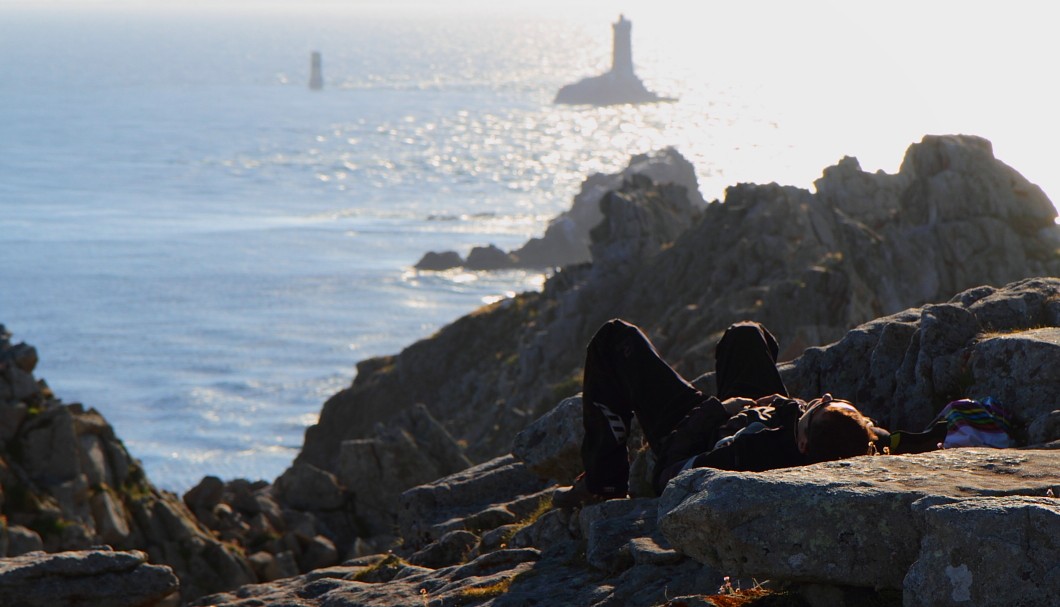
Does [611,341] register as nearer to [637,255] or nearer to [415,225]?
[637,255]

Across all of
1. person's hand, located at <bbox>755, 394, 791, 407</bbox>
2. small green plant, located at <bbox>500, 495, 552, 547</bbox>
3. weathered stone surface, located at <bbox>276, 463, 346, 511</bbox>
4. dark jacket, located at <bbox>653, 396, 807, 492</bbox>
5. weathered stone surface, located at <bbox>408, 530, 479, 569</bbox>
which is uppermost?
person's hand, located at <bbox>755, 394, 791, 407</bbox>

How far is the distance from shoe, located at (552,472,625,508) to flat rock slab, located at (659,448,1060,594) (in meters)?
3.83

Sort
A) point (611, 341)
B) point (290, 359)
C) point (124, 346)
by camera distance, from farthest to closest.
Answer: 1. point (124, 346)
2. point (290, 359)
3. point (611, 341)

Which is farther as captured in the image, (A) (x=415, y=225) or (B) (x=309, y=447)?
(A) (x=415, y=225)

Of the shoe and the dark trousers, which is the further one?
the shoe

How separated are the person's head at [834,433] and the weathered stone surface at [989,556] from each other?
2.14 metres

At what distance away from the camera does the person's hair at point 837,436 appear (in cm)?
877

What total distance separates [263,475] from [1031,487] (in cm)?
4914

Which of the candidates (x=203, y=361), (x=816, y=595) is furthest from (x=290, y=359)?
(x=816, y=595)

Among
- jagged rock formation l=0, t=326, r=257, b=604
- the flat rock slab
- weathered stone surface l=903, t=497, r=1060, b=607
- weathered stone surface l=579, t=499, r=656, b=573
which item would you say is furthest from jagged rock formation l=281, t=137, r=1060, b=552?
weathered stone surface l=903, t=497, r=1060, b=607

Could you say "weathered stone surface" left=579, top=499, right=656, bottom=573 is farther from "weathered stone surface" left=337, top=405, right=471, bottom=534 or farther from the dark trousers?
"weathered stone surface" left=337, top=405, right=471, bottom=534

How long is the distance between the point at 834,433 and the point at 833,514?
5.83 feet

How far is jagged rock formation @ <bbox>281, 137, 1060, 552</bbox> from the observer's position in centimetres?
3516

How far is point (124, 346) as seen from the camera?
3337 inches
